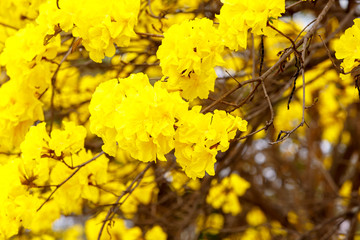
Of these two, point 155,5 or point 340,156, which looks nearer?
point 155,5

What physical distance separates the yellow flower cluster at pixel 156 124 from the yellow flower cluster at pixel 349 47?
1.18 ft

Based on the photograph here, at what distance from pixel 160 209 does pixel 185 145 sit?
2.74 metres

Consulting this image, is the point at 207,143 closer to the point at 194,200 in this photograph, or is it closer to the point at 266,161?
the point at 194,200

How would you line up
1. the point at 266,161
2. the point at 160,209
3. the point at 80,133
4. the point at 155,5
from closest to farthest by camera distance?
the point at 80,133, the point at 155,5, the point at 160,209, the point at 266,161

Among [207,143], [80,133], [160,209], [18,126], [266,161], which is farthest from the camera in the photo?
[266,161]

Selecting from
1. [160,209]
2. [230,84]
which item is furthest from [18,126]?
[160,209]

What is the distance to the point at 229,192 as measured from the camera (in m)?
4.54

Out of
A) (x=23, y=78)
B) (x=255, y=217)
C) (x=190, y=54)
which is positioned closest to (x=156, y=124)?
(x=190, y=54)

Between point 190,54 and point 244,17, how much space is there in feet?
0.61

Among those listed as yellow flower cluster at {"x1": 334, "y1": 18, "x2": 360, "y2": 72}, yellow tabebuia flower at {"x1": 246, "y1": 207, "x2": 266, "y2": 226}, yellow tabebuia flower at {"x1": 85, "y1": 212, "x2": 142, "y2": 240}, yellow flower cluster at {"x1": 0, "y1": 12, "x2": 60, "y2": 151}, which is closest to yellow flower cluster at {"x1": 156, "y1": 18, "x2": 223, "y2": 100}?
yellow flower cluster at {"x1": 334, "y1": 18, "x2": 360, "y2": 72}

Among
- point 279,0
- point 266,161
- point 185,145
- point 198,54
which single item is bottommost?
point 266,161

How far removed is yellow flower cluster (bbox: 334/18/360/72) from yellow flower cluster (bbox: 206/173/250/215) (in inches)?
105

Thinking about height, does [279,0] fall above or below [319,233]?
above

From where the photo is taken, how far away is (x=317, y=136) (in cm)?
542
